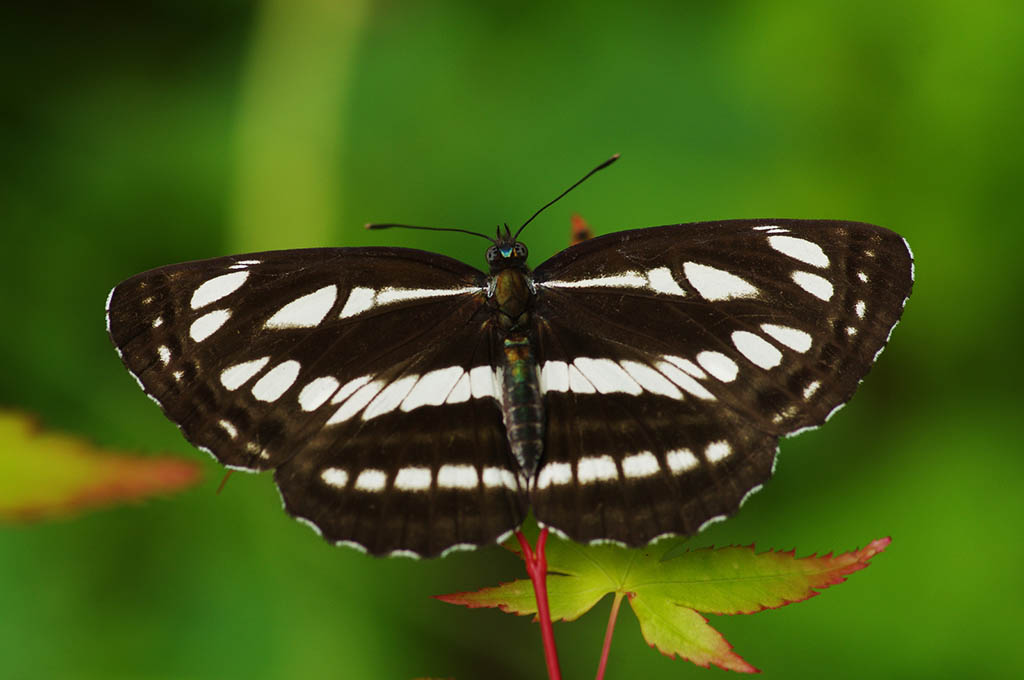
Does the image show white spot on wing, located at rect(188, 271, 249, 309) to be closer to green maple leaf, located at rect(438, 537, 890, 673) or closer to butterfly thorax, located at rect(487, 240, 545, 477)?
butterfly thorax, located at rect(487, 240, 545, 477)

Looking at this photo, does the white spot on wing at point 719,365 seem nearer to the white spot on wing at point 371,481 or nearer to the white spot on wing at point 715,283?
the white spot on wing at point 715,283

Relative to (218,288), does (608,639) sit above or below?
below

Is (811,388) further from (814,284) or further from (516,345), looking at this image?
(516,345)

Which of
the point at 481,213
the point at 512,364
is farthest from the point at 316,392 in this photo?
the point at 481,213

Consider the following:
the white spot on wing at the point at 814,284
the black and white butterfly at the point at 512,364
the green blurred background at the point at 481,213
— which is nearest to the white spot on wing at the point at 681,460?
the black and white butterfly at the point at 512,364

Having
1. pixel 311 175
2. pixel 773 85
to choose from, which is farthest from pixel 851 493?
pixel 311 175
